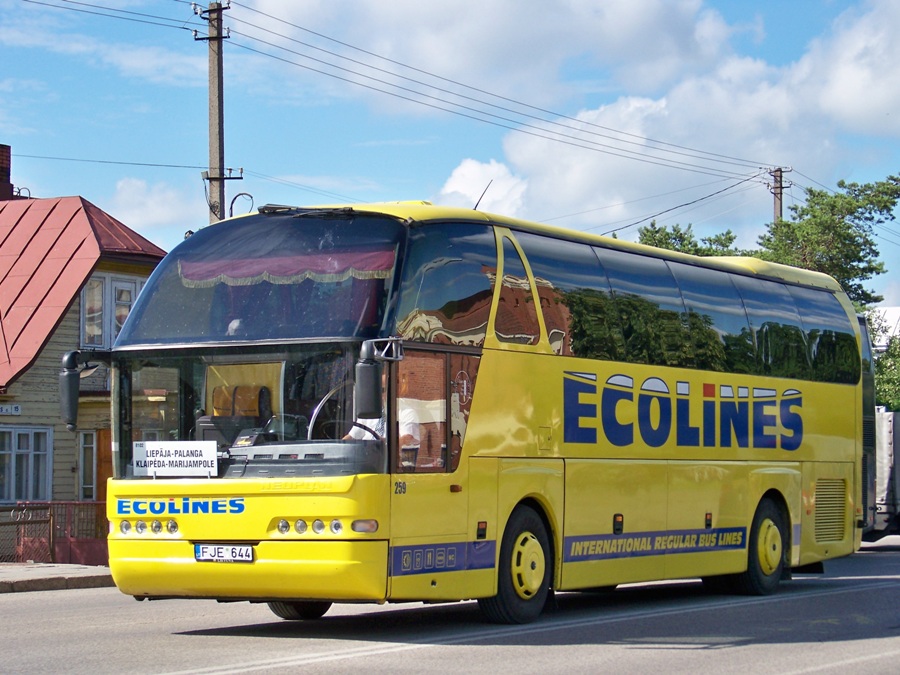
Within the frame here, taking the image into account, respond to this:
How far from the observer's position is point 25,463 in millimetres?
32469

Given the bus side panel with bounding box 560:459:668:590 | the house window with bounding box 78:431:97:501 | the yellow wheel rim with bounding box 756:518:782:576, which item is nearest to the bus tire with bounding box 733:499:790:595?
the yellow wheel rim with bounding box 756:518:782:576

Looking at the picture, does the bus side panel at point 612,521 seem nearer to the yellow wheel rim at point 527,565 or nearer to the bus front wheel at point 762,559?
the yellow wheel rim at point 527,565

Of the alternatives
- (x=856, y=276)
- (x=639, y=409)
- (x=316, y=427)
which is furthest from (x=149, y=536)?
(x=856, y=276)

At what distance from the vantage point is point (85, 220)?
3441 centimetres

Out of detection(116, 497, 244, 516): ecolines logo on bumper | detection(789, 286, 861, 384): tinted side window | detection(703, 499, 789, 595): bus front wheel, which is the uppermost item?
detection(789, 286, 861, 384): tinted side window

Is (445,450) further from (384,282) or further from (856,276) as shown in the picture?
(856,276)

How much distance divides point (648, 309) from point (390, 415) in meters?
4.96

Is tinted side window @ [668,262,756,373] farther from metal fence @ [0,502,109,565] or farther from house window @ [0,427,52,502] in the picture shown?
house window @ [0,427,52,502]

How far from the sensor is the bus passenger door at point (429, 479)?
39.2ft

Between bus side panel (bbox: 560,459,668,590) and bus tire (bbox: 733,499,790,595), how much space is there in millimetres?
2339

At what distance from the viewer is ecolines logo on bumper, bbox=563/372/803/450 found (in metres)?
14.6

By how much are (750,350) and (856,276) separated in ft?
149

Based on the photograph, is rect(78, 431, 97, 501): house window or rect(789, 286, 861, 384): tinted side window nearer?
rect(789, 286, 861, 384): tinted side window

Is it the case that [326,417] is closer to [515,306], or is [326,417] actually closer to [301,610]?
[515,306]
